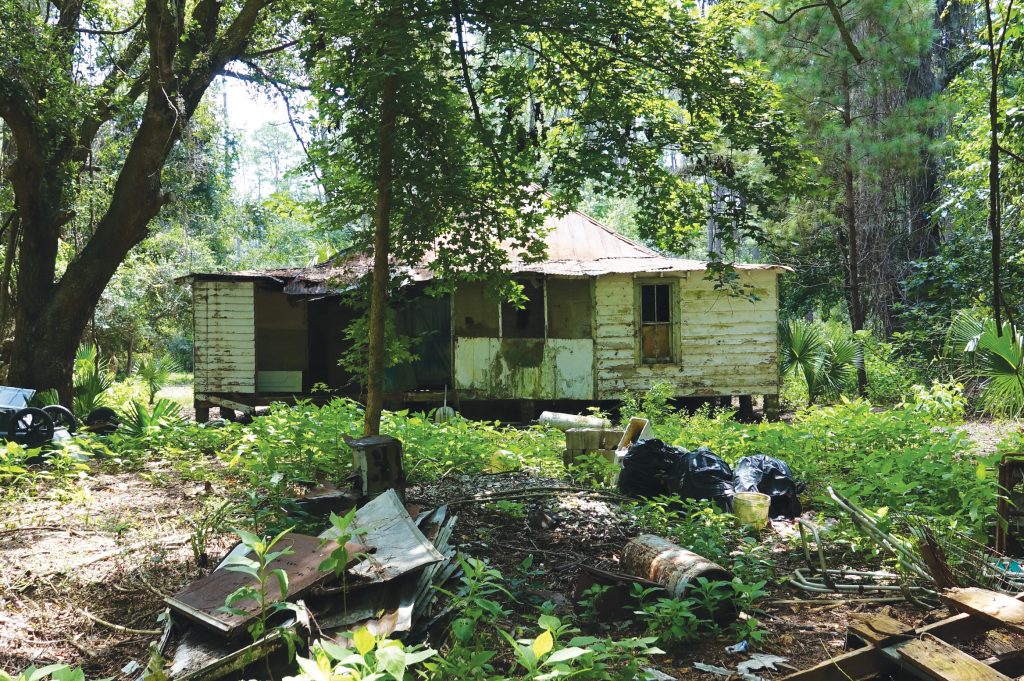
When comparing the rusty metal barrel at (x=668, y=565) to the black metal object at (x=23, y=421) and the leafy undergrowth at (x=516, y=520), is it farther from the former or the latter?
the black metal object at (x=23, y=421)

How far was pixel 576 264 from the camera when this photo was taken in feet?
46.3

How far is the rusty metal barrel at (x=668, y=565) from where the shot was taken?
3.99 m

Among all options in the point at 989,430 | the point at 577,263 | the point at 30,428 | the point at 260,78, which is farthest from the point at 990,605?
the point at 260,78

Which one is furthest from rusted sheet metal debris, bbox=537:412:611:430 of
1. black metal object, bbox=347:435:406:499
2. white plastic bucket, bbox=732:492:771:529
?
black metal object, bbox=347:435:406:499

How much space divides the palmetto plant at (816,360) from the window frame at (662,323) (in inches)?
98.9

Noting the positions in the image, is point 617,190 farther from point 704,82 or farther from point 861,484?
point 861,484

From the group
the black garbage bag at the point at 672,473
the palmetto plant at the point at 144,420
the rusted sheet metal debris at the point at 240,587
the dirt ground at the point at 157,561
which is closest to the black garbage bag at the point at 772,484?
the black garbage bag at the point at 672,473

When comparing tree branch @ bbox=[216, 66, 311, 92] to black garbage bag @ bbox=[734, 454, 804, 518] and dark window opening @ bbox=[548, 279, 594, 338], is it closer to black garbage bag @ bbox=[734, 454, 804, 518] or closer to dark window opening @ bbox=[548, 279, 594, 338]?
dark window opening @ bbox=[548, 279, 594, 338]

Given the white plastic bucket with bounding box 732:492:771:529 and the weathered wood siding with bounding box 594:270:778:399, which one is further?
the weathered wood siding with bounding box 594:270:778:399

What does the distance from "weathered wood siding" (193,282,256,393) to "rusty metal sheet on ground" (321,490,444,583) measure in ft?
34.1

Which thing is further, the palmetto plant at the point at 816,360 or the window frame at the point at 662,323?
the palmetto plant at the point at 816,360

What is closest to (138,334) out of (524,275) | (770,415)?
(524,275)

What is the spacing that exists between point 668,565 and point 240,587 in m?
2.25

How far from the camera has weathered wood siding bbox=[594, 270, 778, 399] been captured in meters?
13.7
